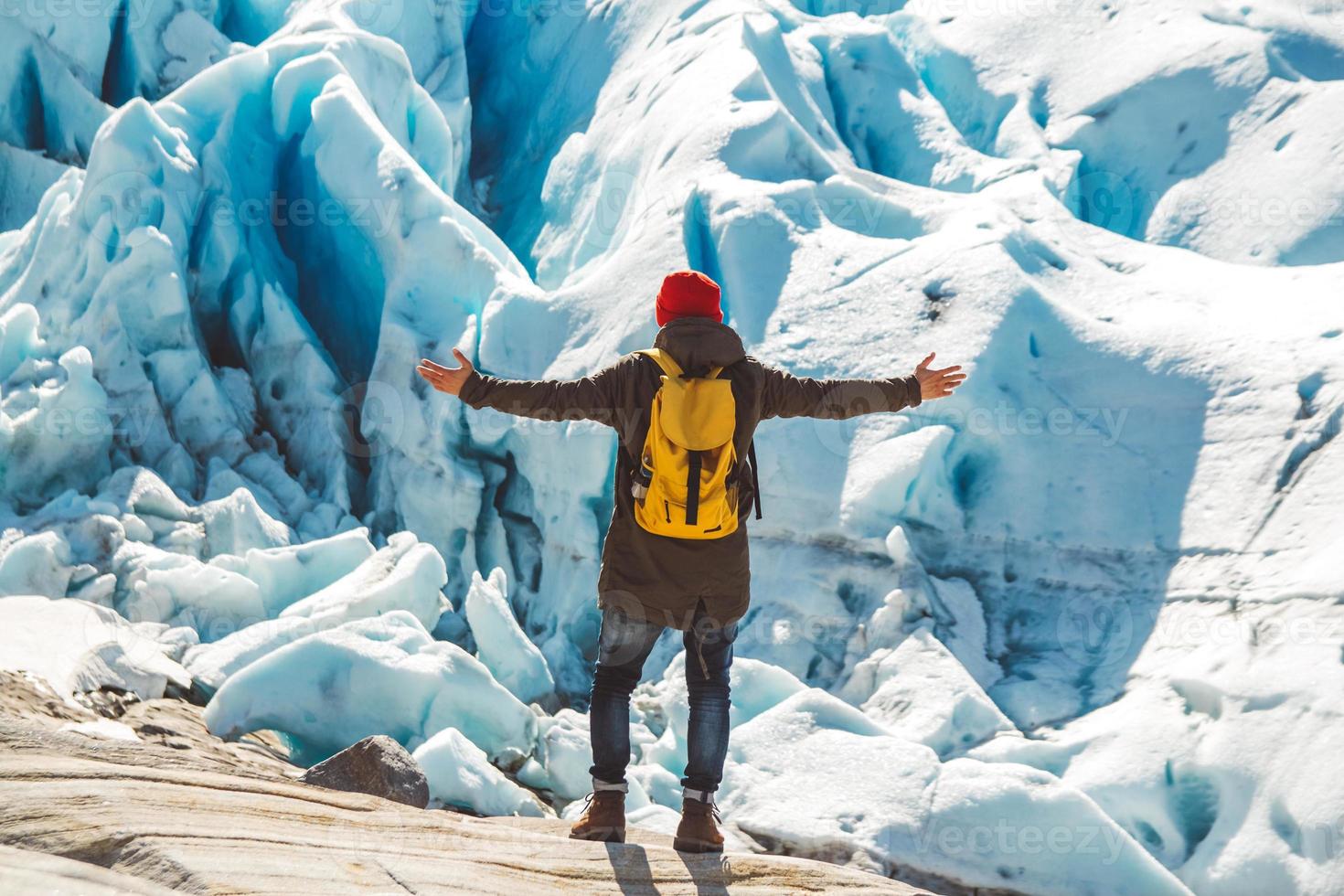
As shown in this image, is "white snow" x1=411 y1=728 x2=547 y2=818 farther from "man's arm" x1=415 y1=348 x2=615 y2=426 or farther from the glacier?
"man's arm" x1=415 y1=348 x2=615 y2=426

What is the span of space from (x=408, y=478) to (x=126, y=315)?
2.31 meters

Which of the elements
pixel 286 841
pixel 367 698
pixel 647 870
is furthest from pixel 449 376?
pixel 367 698

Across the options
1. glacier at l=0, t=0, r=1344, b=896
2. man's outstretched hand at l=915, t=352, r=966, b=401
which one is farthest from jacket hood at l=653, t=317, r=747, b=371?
glacier at l=0, t=0, r=1344, b=896

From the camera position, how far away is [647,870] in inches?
107

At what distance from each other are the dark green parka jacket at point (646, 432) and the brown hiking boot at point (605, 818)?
0.45m

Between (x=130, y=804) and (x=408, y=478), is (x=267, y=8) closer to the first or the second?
(x=408, y=478)

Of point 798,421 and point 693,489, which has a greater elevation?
point 693,489

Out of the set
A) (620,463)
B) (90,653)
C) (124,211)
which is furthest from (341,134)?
(620,463)

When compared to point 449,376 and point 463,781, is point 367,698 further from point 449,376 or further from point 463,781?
point 449,376

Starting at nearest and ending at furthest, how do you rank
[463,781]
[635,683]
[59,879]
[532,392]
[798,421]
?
1. [59,879]
2. [532,392]
3. [635,683]
4. [463,781]
5. [798,421]

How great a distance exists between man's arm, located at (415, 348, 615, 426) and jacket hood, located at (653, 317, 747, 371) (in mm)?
151

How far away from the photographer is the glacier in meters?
5.40

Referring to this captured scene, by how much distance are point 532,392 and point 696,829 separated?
1.08m

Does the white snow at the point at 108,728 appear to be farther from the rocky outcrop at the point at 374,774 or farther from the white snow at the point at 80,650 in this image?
the rocky outcrop at the point at 374,774
